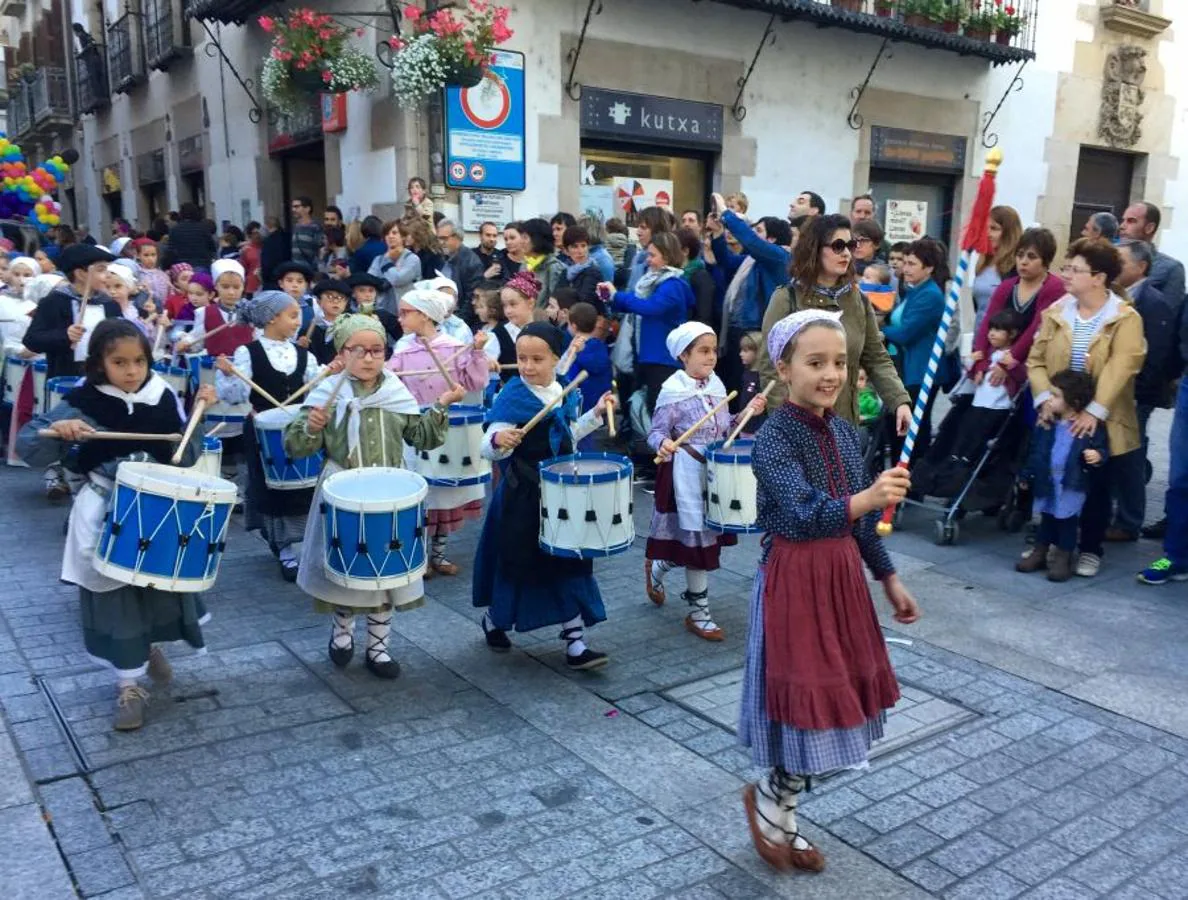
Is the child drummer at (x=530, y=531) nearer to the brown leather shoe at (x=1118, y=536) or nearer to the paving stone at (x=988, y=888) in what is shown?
the paving stone at (x=988, y=888)

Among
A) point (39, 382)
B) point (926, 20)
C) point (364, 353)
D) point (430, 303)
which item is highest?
point (926, 20)

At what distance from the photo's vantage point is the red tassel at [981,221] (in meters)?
3.80

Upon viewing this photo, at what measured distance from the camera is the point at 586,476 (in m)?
4.33

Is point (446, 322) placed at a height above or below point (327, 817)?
above

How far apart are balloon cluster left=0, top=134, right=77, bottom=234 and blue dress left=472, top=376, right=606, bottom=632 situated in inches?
509

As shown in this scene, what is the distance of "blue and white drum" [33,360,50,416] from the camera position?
7.62m

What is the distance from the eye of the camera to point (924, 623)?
17.5ft

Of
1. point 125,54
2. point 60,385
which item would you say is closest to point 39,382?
point 60,385

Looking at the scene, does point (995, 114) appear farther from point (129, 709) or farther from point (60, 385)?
point (129, 709)

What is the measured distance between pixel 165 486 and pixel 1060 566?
504cm

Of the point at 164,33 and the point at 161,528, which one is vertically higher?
the point at 164,33

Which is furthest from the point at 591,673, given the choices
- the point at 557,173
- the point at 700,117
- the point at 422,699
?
the point at 700,117

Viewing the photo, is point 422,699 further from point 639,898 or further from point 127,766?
point 639,898

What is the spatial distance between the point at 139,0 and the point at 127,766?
728 inches
